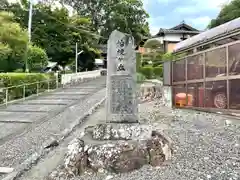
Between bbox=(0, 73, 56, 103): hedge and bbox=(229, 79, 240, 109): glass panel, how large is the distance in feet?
32.3

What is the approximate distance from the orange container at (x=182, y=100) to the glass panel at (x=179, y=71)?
2.01 ft

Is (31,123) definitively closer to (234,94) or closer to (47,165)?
(47,165)

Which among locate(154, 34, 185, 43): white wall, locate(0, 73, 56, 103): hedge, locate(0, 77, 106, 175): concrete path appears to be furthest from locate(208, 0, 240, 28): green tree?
locate(0, 73, 56, 103): hedge

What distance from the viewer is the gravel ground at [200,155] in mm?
4086

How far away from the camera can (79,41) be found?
1089 inches

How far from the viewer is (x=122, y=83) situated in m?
5.76

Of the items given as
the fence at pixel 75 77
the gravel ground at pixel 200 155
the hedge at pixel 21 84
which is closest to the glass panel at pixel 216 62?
the gravel ground at pixel 200 155

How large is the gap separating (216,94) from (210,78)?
21.4 inches

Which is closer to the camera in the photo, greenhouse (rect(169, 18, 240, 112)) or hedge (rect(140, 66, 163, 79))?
greenhouse (rect(169, 18, 240, 112))

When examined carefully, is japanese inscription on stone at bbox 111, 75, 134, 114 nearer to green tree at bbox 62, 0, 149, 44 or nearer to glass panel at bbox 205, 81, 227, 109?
glass panel at bbox 205, 81, 227, 109

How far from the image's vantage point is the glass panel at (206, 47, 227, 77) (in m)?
7.69

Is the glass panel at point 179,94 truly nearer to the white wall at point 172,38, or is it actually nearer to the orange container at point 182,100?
the orange container at point 182,100

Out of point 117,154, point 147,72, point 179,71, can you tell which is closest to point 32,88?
point 179,71

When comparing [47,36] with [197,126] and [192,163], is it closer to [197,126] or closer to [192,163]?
[197,126]
